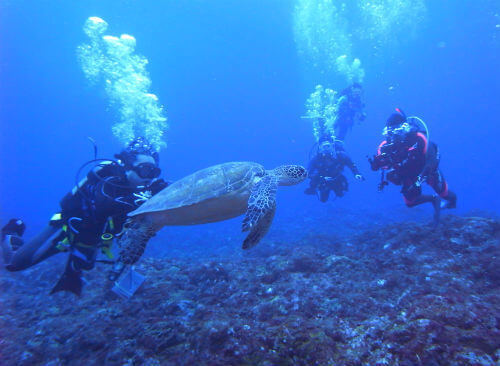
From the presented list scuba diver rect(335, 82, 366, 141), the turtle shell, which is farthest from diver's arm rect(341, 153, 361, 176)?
scuba diver rect(335, 82, 366, 141)

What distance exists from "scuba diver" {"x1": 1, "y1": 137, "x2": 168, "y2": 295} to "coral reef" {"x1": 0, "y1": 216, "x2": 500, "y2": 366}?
0.96 m

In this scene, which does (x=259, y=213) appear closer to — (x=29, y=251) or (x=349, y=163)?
(x=29, y=251)

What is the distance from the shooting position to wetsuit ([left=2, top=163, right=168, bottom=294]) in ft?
13.7

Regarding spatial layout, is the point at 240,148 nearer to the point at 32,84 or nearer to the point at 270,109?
the point at 270,109

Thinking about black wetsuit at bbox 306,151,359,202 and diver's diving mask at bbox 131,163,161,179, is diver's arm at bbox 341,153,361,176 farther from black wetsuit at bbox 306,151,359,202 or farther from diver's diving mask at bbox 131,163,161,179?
diver's diving mask at bbox 131,163,161,179

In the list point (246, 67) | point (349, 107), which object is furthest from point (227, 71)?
point (349, 107)

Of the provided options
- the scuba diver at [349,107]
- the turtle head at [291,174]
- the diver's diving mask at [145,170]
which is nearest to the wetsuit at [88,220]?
the diver's diving mask at [145,170]

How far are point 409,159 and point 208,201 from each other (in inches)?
238

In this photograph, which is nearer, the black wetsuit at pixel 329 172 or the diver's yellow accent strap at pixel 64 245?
the diver's yellow accent strap at pixel 64 245

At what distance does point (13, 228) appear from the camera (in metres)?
5.12

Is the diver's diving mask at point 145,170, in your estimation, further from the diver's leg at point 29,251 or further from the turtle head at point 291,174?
the turtle head at point 291,174

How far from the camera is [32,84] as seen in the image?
231 ft

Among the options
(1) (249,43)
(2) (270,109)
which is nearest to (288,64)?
(1) (249,43)

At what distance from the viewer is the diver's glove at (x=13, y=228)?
5007mm
